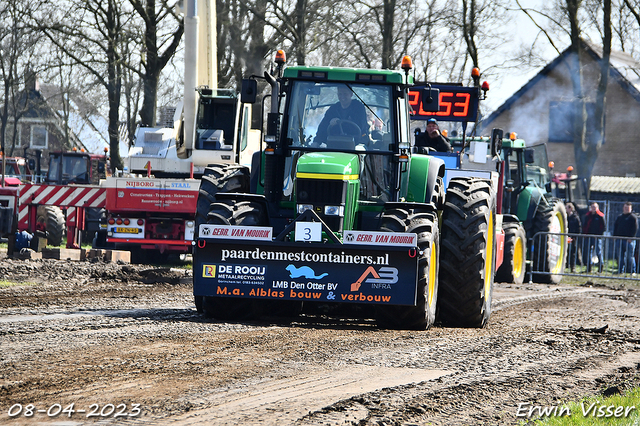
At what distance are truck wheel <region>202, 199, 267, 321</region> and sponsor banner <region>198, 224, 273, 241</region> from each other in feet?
0.64

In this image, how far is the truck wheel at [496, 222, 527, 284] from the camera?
16312mm

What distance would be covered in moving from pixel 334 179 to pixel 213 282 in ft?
5.11

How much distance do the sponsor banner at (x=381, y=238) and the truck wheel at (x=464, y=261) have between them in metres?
0.92

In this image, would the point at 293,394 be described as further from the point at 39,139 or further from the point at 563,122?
the point at 39,139

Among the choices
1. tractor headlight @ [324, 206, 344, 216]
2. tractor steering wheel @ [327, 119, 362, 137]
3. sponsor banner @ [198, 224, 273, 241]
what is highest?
tractor steering wheel @ [327, 119, 362, 137]

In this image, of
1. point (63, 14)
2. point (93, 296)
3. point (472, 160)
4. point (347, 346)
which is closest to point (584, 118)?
point (472, 160)

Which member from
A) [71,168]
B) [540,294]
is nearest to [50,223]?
[71,168]

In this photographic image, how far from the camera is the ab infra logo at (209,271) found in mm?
8195

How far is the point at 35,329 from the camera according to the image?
747 cm

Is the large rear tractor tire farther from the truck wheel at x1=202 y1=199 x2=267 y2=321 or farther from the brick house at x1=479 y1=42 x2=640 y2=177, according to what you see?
the brick house at x1=479 y1=42 x2=640 y2=177

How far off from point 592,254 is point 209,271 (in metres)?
13.5

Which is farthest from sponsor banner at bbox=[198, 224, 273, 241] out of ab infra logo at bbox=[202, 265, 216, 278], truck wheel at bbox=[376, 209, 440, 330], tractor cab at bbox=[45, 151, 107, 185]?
tractor cab at bbox=[45, 151, 107, 185]

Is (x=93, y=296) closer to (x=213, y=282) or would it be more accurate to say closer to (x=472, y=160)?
(x=213, y=282)

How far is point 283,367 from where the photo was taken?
19.5 feet
